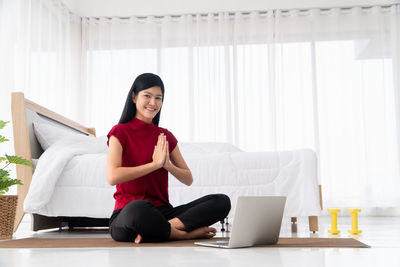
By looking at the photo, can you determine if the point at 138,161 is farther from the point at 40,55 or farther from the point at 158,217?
the point at 40,55

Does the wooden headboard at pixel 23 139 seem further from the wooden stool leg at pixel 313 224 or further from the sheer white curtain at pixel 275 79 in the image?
the sheer white curtain at pixel 275 79

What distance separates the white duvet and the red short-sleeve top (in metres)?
0.75

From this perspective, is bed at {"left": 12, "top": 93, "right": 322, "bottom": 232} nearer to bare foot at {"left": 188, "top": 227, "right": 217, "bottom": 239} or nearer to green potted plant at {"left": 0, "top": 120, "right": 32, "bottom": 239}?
green potted plant at {"left": 0, "top": 120, "right": 32, "bottom": 239}

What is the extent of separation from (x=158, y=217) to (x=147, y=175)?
243 mm

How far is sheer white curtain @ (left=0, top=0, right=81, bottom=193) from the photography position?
154 inches

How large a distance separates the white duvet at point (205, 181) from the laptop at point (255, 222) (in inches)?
37.3

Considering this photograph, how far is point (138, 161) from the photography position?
2.00 m

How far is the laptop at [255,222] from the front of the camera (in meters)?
1.64

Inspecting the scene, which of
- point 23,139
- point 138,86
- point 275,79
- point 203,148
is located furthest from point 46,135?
point 275,79

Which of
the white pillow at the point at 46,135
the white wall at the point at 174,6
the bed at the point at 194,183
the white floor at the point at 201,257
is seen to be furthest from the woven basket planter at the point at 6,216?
the white wall at the point at 174,6

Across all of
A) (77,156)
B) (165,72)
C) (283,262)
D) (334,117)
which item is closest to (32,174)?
(77,156)

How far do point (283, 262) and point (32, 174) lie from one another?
208 cm

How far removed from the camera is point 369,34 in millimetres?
5359

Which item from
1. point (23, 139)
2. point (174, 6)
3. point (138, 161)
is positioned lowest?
point (138, 161)
